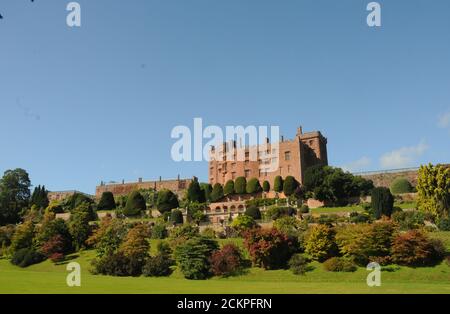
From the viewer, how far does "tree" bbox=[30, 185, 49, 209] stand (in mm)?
64062

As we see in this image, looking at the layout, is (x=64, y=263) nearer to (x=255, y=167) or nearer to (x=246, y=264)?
(x=246, y=264)

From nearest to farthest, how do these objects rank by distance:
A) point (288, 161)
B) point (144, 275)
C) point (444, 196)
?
point (144, 275), point (444, 196), point (288, 161)

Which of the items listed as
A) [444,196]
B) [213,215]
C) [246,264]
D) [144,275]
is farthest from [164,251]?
[444,196]

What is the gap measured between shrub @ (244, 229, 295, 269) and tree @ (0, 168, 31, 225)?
1565 inches

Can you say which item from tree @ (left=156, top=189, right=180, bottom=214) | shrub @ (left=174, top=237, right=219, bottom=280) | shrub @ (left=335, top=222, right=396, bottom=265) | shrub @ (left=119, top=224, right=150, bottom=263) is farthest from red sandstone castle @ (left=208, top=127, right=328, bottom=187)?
shrub @ (left=174, top=237, right=219, bottom=280)

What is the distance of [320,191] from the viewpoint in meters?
52.5

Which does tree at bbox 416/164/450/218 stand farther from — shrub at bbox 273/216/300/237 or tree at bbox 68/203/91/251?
tree at bbox 68/203/91/251

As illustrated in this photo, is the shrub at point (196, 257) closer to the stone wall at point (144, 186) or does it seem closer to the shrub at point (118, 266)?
the shrub at point (118, 266)

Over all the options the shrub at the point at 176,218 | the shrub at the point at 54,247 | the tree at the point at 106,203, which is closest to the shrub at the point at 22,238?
the shrub at the point at 54,247

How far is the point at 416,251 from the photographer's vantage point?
93.3 feet
